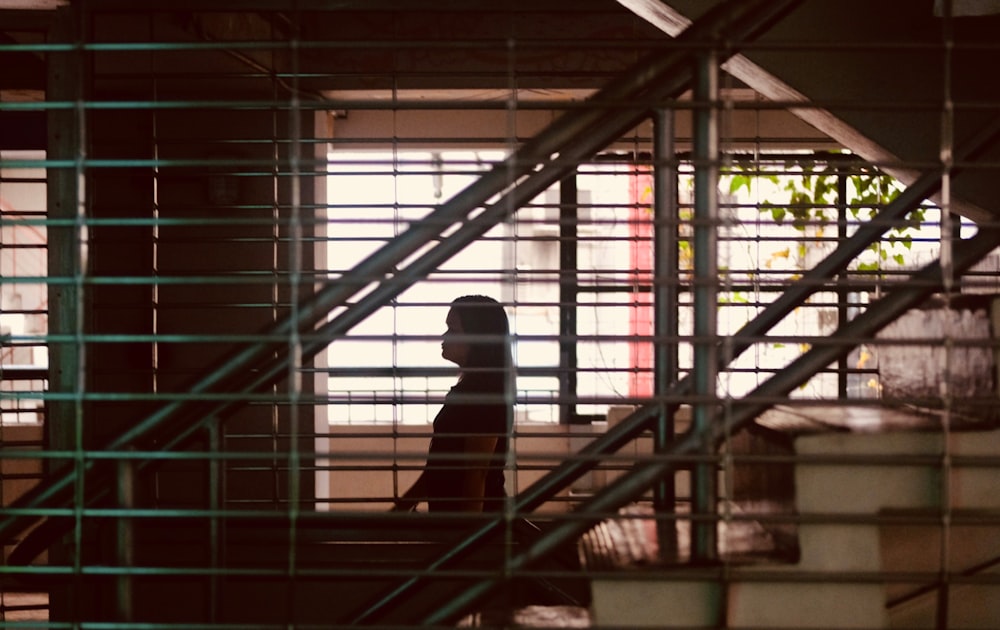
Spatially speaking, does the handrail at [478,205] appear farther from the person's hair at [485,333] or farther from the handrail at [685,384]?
the person's hair at [485,333]

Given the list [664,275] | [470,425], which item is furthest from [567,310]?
[664,275]

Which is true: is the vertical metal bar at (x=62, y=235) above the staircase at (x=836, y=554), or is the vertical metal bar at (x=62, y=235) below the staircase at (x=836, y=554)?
above

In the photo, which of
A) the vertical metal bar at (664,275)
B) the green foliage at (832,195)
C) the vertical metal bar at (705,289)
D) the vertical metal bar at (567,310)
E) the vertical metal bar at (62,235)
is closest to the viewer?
the vertical metal bar at (705,289)

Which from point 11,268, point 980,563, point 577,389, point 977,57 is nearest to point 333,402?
point 980,563

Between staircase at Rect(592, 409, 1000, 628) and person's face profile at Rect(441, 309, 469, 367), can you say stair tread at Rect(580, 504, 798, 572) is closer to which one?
staircase at Rect(592, 409, 1000, 628)

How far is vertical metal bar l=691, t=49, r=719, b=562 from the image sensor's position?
1620mm

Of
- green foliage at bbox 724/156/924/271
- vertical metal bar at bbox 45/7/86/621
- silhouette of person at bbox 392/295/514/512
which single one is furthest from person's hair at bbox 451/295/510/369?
vertical metal bar at bbox 45/7/86/621

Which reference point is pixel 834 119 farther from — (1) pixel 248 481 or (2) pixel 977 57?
(1) pixel 248 481

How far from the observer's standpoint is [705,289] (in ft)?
5.36

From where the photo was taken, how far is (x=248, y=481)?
4953mm

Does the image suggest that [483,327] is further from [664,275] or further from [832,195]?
[832,195]

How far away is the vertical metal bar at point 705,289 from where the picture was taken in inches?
63.8

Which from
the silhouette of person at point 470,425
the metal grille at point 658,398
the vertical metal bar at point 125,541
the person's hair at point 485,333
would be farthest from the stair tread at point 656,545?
the person's hair at point 485,333

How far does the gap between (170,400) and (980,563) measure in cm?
173
